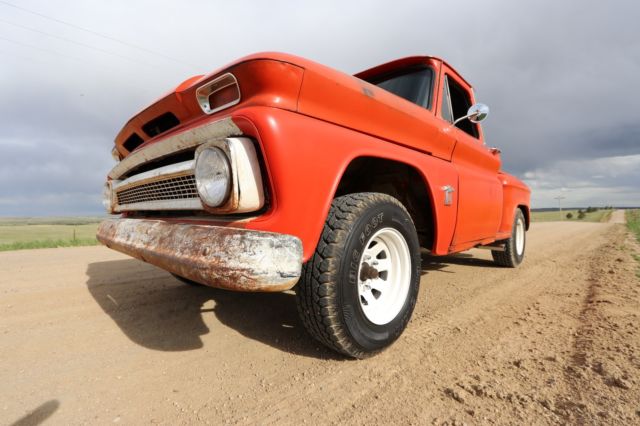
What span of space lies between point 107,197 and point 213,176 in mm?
1898

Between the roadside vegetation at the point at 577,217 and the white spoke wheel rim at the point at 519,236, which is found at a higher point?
the white spoke wheel rim at the point at 519,236

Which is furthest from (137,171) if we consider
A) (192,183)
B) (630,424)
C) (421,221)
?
(630,424)

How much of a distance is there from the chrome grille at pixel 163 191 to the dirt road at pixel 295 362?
921mm

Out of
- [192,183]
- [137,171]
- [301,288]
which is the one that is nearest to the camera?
[301,288]

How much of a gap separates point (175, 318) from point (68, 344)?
64 cm

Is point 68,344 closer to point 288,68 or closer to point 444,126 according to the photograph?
point 288,68

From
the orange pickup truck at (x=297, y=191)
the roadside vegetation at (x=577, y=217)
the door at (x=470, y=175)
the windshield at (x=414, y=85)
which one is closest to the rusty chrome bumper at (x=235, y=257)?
the orange pickup truck at (x=297, y=191)

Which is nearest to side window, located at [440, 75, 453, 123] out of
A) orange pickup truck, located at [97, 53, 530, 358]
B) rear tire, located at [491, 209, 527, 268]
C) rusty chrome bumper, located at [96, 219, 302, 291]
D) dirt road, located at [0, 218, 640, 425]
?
orange pickup truck, located at [97, 53, 530, 358]

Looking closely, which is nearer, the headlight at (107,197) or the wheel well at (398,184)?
the wheel well at (398,184)

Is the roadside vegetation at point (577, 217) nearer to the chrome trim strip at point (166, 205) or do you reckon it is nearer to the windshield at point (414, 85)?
the windshield at point (414, 85)

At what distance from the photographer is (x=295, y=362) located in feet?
5.62

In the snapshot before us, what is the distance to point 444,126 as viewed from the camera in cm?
255

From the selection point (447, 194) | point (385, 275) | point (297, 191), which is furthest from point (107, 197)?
point (447, 194)

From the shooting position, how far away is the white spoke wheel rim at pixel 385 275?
1898mm
